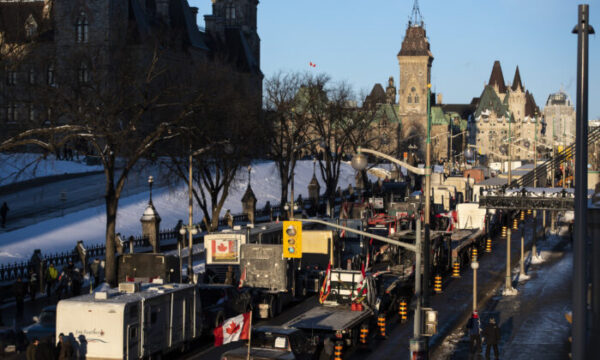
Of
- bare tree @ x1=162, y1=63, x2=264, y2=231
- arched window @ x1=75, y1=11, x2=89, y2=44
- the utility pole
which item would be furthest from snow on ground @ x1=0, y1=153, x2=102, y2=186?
the utility pole

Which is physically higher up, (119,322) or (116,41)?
(116,41)

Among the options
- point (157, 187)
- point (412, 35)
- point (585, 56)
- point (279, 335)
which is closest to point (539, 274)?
point (279, 335)

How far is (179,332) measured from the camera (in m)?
26.0

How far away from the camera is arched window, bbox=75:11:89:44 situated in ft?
308

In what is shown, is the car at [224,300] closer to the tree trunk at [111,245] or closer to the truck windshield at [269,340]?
the tree trunk at [111,245]

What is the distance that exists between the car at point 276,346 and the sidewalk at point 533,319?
5748 millimetres

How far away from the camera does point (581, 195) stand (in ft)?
36.3

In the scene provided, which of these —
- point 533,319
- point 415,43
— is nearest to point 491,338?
point 533,319

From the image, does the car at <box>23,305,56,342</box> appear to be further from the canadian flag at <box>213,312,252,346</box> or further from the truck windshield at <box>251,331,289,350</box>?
the truck windshield at <box>251,331,289,350</box>

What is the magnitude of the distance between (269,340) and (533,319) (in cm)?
1496

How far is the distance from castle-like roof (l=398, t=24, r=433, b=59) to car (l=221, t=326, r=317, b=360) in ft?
560

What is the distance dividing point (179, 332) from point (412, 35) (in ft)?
563

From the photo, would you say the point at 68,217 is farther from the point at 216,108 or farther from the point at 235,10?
the point at 235,10

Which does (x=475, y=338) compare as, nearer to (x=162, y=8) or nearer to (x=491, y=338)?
(x=491, y=338)
